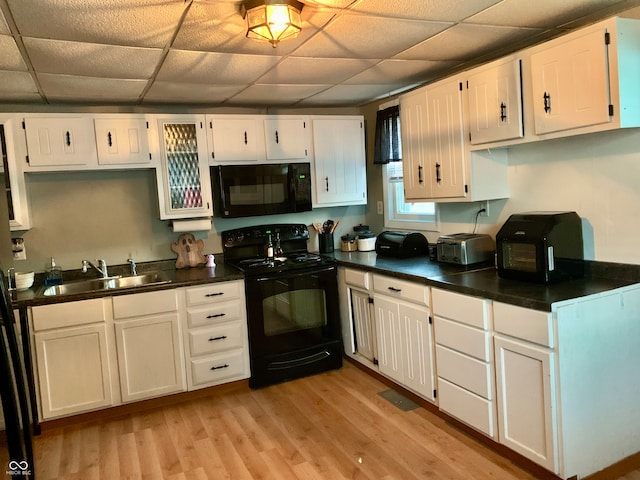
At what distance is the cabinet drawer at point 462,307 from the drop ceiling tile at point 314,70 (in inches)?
57.6

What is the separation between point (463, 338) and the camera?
8.70ft

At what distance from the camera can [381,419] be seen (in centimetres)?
304

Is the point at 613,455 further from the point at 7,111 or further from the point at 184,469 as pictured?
the point at 7,111

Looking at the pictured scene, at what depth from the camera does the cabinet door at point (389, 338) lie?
10.7 ft

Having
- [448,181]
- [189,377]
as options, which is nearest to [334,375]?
[189,377]

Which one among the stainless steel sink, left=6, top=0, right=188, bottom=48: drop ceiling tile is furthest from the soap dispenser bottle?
left=6, top=0, right=188, bottom=48: drop ceiling tile

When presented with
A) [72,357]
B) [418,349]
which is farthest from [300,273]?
[72,357]

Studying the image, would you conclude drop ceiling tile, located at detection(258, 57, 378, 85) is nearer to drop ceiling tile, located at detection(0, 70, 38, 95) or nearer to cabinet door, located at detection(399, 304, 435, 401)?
drop ceiling tile, located at detection(0, 70, 38, 95)

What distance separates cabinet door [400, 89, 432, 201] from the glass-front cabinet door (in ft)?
4.95

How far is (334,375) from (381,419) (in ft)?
2.62

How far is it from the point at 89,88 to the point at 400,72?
205cm

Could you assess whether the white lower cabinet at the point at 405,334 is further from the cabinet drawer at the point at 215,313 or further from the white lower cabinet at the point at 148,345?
the white lower cabinet at the point at 148,345

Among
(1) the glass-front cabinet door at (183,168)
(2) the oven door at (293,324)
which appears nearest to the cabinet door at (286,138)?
(1) the glass-front cabinet door at (183,168)

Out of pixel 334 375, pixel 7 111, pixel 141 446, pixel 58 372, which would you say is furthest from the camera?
pixel 334 375
